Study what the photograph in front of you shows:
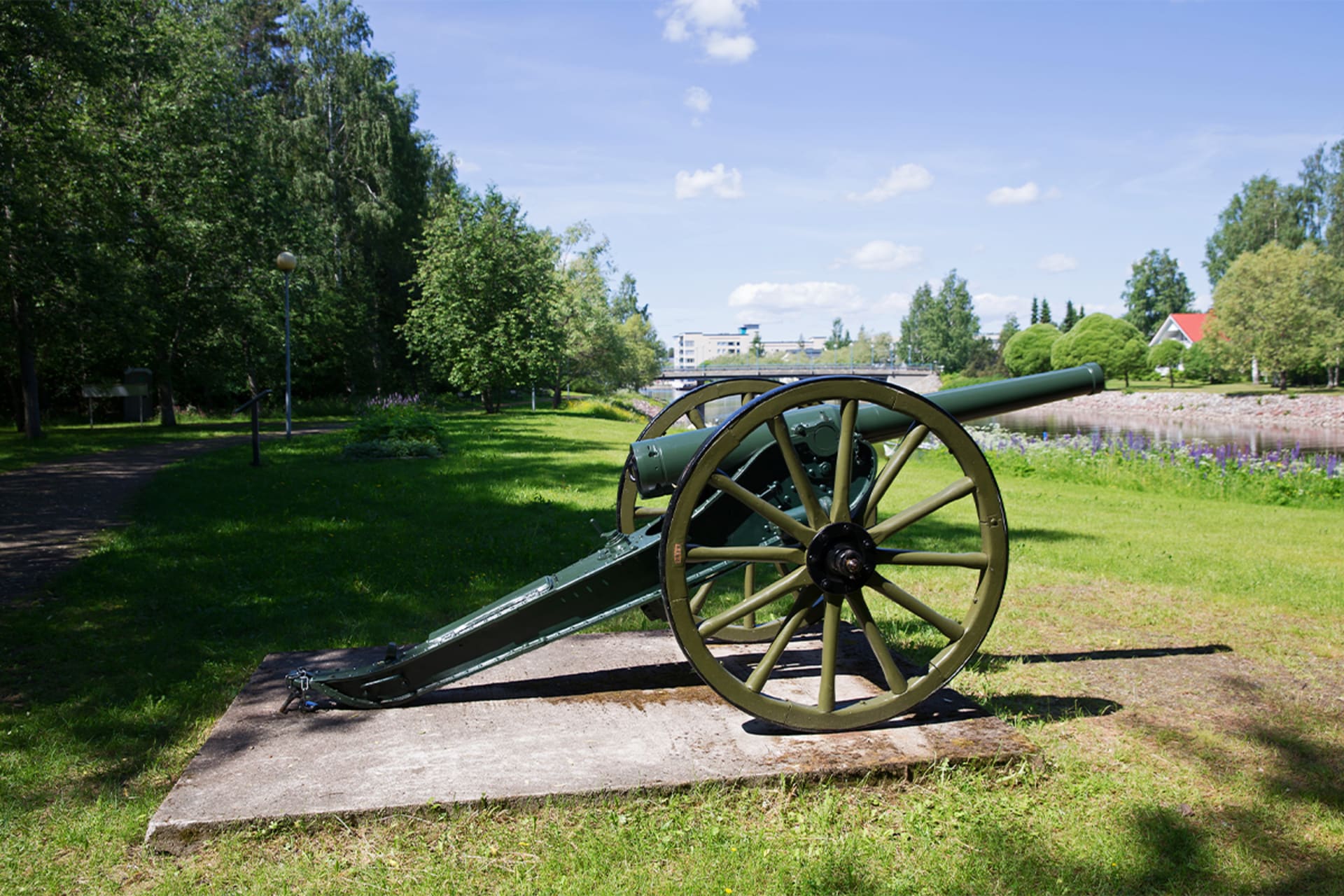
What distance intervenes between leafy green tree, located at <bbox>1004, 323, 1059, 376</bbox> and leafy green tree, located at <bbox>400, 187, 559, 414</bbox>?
5406 centimetres

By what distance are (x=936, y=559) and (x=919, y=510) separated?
0.19m

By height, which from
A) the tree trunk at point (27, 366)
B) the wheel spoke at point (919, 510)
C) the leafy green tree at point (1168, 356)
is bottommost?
the wheel spoke at point (919, 510)

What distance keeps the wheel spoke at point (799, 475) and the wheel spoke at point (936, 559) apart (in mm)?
268

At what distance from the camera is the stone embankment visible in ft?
115

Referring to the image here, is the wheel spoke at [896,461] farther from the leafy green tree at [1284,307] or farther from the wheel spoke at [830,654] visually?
the leafy green tree at [1284,307]

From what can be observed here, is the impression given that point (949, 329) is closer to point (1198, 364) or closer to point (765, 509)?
point (1198, 364)

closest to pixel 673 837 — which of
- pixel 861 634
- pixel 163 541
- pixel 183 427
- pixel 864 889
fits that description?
pixel 864 889

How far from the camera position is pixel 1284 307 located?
43625 millimetres

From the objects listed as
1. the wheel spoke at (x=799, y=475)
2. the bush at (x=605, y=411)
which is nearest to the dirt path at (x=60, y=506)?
the wheel spoke at (x=799, y=475)

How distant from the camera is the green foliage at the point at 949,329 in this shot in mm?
89500

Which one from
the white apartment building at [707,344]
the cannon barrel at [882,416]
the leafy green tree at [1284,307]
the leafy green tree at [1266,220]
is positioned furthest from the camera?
the white apartment building at [707,344]

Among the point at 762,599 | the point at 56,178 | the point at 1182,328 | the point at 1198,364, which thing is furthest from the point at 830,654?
the point at 1182,328

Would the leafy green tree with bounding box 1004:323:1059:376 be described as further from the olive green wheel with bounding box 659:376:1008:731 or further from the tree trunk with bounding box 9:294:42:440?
the olive green wheel with bounding box 659:376:1008:731

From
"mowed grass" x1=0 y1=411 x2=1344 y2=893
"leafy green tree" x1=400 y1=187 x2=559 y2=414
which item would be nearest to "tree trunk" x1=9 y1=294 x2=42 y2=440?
"mowed grass" x1=0 y1=411 x2=1344 y2=893
